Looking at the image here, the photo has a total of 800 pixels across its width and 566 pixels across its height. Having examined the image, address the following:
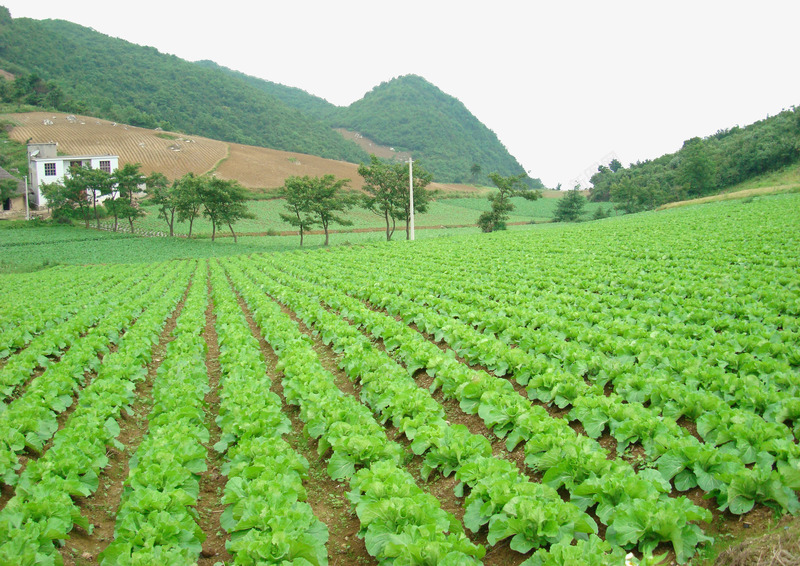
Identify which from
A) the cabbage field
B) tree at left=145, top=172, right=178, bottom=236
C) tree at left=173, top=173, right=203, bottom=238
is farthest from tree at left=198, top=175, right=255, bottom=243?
the cabbage field

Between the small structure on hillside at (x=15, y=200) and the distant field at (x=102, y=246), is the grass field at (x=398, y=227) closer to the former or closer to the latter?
the distant field at (x=102, y=246)

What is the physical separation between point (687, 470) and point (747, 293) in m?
8.68

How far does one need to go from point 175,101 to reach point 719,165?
127 meters

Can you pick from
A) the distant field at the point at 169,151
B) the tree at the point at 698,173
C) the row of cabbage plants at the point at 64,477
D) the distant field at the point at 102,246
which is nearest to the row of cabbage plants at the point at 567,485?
the row of cabbage plants at the point at 64,477

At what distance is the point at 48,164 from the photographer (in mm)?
66562

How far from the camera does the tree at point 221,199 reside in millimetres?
47594

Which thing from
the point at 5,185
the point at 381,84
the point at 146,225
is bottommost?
the point at 146,225

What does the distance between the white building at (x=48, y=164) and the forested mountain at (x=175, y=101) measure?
42177 mm

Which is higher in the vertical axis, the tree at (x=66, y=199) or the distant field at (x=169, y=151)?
the distant field at (x=169, y=151)

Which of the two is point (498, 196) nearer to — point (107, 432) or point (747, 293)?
point (747, 293)

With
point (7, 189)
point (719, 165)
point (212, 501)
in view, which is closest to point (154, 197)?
point (7, 189)

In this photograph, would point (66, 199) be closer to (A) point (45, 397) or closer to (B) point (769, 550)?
(A) point (45, 397)

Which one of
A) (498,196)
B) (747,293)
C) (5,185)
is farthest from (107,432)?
(5,185)

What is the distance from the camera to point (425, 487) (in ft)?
17.5
